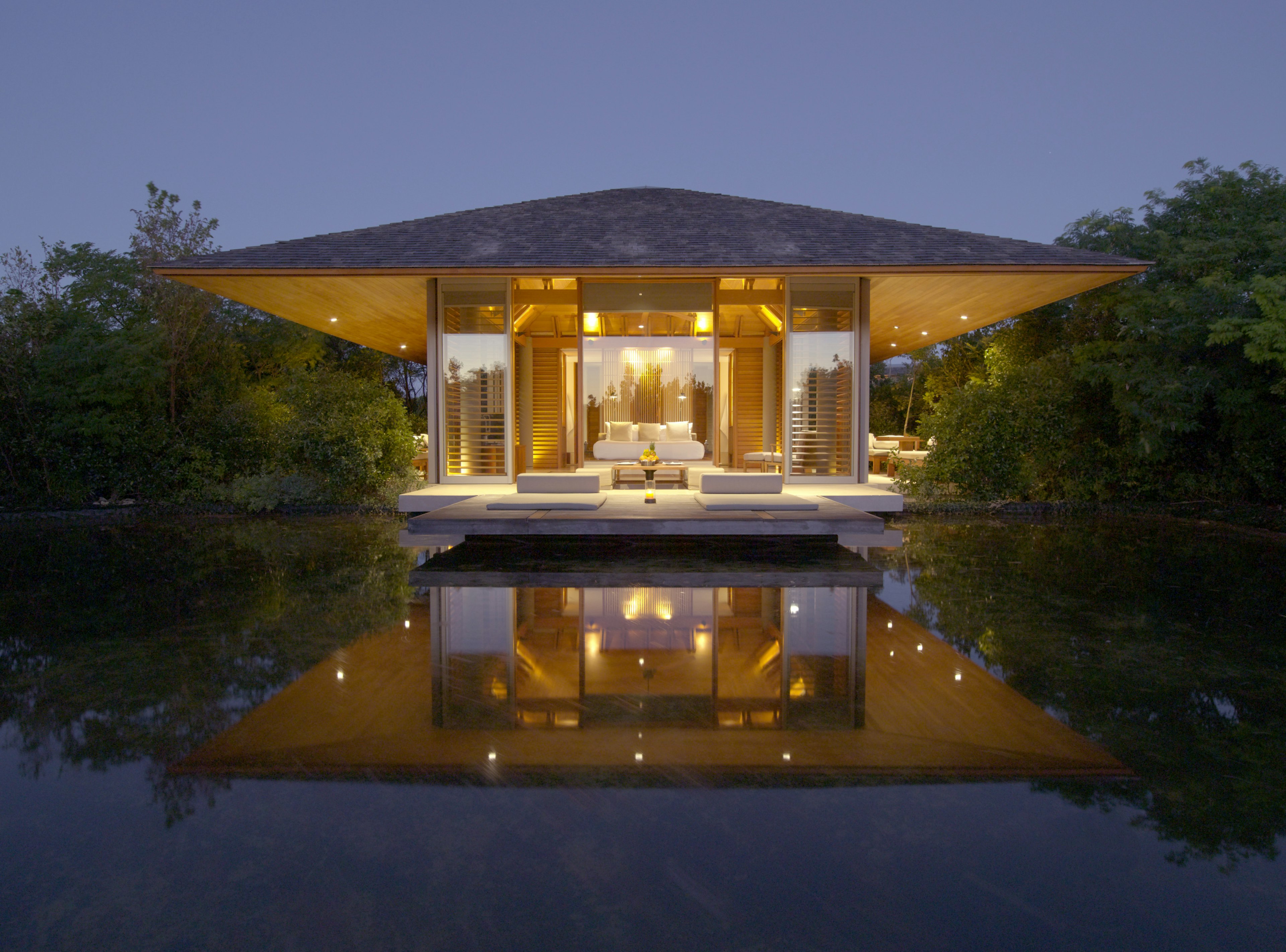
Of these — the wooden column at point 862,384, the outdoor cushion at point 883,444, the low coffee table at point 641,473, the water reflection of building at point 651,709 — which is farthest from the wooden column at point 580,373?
the outdoor cushion at point 883,444

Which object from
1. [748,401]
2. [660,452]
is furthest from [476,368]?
[748,401]

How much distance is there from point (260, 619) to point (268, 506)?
329 inches

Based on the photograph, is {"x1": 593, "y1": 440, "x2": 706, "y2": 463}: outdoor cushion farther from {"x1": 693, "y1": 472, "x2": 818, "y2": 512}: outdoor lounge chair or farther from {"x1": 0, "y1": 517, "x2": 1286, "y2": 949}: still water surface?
{"x1": 0, "y1": 517, "x2": 1286, "y2": 949}: still water surface

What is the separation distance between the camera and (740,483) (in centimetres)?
954

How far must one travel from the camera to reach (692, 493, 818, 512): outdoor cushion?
8.65 m

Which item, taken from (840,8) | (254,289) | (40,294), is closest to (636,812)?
(254,289)

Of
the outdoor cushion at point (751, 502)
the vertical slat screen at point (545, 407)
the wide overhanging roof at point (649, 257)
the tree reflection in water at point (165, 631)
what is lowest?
the tree reflection in water at point (165, 631)

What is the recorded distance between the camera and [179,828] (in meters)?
2.57

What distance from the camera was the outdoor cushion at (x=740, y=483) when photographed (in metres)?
9.50

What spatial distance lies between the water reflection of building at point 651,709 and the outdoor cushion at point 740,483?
4191 millimetres

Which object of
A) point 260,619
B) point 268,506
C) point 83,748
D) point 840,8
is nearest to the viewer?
point 83,748

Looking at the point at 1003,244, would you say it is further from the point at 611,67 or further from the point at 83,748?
the point at 611,67

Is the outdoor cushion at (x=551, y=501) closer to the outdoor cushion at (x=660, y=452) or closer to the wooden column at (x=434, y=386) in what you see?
the wooden column at (x=434, y=386)

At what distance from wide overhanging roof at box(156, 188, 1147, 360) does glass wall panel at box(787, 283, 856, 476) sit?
664 mm
